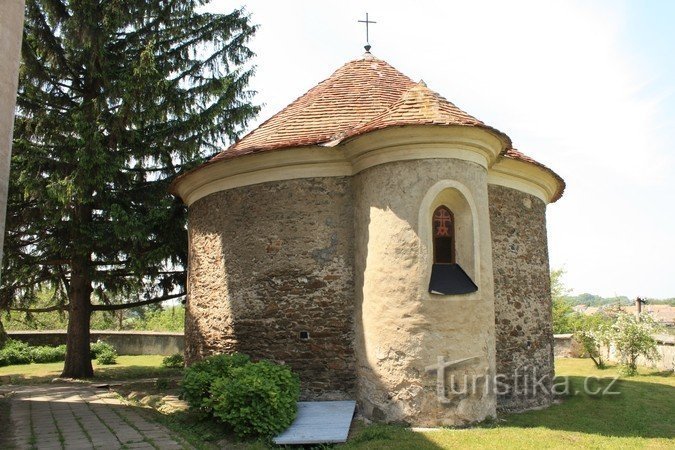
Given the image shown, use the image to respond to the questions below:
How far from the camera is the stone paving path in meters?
7.19

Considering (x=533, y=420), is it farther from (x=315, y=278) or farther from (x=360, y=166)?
(x=360, y=166)

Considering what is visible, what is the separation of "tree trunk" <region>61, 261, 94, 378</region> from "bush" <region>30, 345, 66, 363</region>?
5.51m

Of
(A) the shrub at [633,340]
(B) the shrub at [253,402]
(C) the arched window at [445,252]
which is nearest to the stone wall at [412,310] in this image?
(C) the arched window at [445,252]

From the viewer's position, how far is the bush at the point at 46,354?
754 inches

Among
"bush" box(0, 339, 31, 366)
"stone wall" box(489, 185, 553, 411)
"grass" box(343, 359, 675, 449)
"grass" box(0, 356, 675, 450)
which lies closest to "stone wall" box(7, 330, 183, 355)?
"bush" box(0, 339, 31, 366)

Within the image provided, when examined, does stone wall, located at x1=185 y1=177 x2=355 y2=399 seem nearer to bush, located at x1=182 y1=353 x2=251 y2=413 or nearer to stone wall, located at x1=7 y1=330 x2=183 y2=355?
bush, located at x1=182 y1=353 x2=251 y2=413

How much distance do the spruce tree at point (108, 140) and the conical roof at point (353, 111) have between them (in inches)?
142

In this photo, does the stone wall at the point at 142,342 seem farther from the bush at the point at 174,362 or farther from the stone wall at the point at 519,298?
the stone wall at the point at 519,298

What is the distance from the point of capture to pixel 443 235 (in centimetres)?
880

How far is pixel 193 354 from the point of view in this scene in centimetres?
1123

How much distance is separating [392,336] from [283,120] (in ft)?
16.9

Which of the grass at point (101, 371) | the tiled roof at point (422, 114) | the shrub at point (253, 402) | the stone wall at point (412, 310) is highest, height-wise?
the tiled roof at point (422, 114)

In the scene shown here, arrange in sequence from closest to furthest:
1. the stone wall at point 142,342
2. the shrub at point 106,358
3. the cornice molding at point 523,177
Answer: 1. the cornice molding at point 523,177
2. the shrub at point 106,358
3. the stone wall at point 142,342

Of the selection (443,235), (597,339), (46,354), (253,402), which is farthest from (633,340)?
(46,354)
